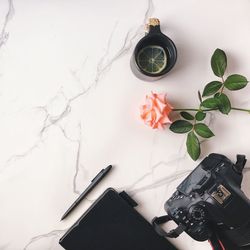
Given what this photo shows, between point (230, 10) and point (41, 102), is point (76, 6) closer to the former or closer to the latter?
point (41, 102)

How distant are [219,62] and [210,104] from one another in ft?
0.28

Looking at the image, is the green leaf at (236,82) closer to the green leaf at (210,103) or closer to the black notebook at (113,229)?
the green leaf at (210,103)

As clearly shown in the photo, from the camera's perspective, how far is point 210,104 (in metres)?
0.82

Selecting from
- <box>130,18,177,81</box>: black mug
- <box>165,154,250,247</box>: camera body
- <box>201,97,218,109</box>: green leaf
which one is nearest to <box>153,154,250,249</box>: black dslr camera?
<box>165,154,250,247</box>: camera body

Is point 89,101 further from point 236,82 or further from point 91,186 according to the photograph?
point 236,82

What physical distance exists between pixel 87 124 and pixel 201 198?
27 cm

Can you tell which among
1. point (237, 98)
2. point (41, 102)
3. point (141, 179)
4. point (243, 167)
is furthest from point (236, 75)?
point (41, 102)

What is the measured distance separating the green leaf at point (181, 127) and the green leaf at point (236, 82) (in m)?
0.11

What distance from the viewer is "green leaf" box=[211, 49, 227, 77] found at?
2.70 feet

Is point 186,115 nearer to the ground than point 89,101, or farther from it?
nearer to the ground

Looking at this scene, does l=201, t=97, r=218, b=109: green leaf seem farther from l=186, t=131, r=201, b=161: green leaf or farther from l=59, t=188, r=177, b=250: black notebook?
l=59, t=188, r=177, b=250: black notebook

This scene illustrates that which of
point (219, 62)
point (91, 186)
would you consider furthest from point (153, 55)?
point (91, 186)

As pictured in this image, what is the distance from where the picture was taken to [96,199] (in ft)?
2.80

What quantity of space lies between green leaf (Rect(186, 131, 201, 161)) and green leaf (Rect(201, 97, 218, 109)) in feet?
0.20
